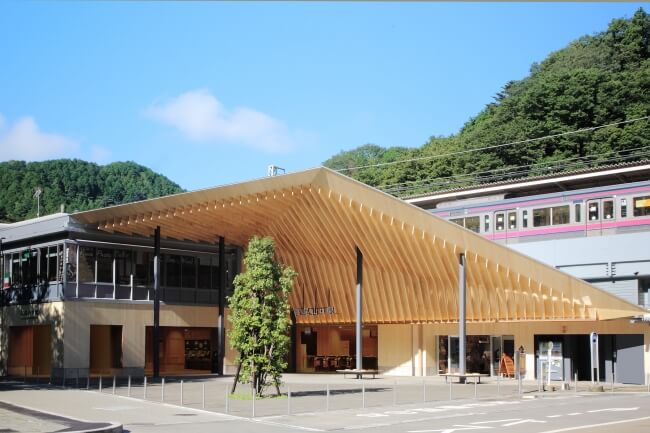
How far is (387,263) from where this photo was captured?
1423 inches

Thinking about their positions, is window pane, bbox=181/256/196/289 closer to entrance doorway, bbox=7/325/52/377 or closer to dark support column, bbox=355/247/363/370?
entrance doorway, bbox=7/325/52/377

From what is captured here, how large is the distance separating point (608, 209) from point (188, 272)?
20166mm

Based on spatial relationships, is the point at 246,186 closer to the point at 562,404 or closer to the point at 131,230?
the point at 131,230

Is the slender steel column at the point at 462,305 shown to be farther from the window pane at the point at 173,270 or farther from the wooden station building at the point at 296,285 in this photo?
the window pane at the point at 173,270

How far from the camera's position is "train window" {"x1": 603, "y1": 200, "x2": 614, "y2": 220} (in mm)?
37344

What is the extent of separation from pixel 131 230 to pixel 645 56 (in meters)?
52.2

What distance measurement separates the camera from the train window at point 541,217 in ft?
133

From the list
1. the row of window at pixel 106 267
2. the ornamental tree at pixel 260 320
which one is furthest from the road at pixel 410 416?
the row of window at pixel 106 267

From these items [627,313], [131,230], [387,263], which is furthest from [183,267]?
[627,313]

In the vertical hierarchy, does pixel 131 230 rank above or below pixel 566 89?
below

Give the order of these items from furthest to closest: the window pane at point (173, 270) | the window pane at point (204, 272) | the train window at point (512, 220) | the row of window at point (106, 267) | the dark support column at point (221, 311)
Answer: the train window at point (512, 220) → the window pane at point (204, 272) → the window pane at point (173, 270) → the dark support column at point (221, 311) → the row of window at point (106, 267)

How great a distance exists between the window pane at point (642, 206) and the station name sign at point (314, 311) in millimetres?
15043

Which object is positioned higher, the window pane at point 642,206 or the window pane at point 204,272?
the window pane at point 642,206

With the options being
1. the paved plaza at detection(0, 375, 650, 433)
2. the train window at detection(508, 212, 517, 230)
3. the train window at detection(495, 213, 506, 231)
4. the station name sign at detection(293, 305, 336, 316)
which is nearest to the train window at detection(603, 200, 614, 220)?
the train window at detection(508, 212, 517, 230)
